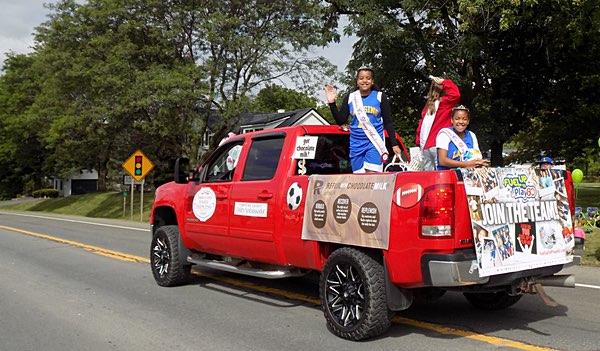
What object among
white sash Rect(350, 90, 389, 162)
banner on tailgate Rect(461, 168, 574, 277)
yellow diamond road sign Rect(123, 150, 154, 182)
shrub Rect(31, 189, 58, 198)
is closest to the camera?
banner on tailgate Rect(461, 168, 574, 277)

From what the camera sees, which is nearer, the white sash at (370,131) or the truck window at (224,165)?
the white sash at (370,131)

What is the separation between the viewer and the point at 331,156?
6207 millimetres

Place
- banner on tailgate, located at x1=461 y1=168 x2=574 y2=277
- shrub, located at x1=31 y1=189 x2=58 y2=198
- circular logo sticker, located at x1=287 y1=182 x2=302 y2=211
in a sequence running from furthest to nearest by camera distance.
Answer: shrub, located at x1=31 y1=189 x2=58 y2=198 < circular logo sticker, located at x1=287 y1=182 x2=302 y2=211 < banner on tailgate, located at x1=461 y1=168 x2=574 y2=277

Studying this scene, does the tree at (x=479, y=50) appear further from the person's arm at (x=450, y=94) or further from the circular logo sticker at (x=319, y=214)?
the circular logo sticker at (x=319, y=214)

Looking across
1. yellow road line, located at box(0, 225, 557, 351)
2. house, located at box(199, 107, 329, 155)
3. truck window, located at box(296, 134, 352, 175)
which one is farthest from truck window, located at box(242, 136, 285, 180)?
house, located at box(199, 107, 329, 155)

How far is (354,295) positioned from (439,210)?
3.79ft

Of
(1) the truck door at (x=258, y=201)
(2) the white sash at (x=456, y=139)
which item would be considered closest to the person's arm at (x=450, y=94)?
(2) the white sash at (x=456, y=139)

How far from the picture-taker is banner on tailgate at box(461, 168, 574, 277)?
4.38 m

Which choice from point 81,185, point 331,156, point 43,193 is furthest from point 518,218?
point 81,185

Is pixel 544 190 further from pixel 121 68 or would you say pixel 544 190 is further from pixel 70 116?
pixel 70 116

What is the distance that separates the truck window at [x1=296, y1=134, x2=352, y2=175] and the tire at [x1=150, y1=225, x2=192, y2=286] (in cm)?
254

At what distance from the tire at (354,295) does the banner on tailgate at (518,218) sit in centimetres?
88

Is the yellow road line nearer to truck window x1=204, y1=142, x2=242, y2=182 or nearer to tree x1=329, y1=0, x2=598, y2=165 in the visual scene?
truck window x1=204, y1=142, x2=242, y2=182

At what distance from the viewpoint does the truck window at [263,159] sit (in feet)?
20.0
